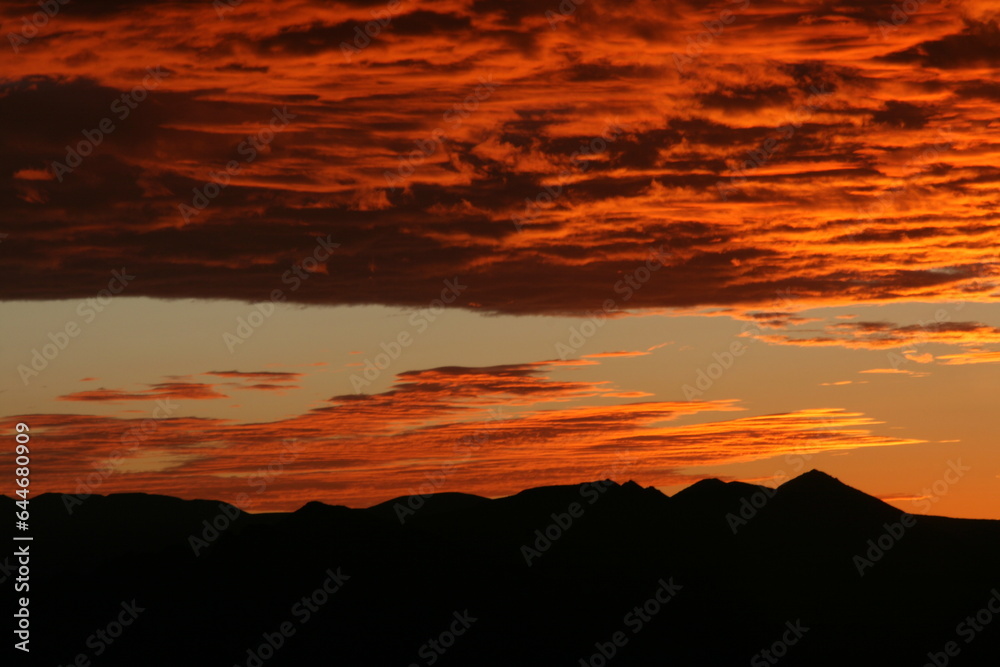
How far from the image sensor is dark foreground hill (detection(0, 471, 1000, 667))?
94.9 m

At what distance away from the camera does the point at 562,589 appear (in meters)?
107

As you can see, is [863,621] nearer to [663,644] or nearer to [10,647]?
[663,644]

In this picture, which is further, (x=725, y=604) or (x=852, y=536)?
(x=852, y=536)

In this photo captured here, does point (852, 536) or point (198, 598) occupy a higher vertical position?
point (198, 598)

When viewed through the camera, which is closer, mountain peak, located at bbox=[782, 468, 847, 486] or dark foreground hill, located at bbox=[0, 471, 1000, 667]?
dark foreground hill, located at bbox=[0, 471, 1000, 667]

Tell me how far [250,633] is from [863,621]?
5666 cm

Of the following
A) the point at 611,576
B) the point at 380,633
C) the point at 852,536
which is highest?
the point at 380,633

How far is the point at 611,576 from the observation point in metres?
113

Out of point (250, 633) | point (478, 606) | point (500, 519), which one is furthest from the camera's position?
point (500, 519)

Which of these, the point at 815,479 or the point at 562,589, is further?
the point at 815,479

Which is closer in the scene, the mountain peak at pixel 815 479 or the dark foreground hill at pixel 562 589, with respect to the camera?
the dark foreground hill at pixel 562 589

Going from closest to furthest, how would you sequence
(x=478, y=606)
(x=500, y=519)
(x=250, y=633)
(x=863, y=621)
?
(x=250, y=633) → (x=478, y=606) → (x=863, y=621) → (x=500, y=519)

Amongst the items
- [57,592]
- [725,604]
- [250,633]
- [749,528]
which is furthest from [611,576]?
[57,592]

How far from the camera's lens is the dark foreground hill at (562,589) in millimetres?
94938
